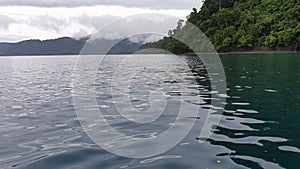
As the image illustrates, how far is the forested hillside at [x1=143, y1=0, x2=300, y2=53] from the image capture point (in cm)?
10762

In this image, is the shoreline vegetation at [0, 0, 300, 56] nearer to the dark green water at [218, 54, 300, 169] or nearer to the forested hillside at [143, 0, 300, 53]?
the forested hillside at [143, 0, 300, 53]

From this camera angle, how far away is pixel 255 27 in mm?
123250

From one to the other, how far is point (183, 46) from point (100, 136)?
504ft

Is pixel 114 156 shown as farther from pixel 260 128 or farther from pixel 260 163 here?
pixel 260 128

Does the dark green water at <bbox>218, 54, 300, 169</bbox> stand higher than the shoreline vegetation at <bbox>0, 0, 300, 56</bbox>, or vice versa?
the shoreline vegetation at <bbox>0, 0, 300, 56</bbox>

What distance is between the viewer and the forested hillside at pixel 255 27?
10762 centimetres

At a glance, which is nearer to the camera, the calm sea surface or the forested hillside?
the calm sea surface

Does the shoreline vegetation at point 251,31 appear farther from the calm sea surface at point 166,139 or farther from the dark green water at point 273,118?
the calm sea surface at point 166,139

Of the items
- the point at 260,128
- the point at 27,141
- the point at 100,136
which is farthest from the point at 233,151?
the point at 27,141

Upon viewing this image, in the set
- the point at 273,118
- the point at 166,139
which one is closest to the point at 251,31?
the point at 273,118

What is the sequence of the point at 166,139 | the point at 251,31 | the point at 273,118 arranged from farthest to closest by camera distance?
1. the point at 251,31
2. the point at 273,118
3. the point at 166,139

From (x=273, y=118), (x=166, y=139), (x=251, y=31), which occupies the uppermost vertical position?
(x=251, y=31)

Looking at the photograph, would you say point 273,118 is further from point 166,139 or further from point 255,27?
point 255,27

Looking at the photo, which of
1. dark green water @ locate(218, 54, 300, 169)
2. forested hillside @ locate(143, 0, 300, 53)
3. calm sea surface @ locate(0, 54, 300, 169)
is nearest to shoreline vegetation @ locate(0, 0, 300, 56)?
forested hillside @ locate(143, 0, 300, 53)
